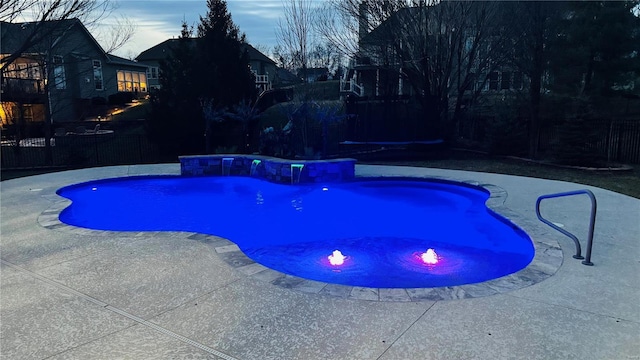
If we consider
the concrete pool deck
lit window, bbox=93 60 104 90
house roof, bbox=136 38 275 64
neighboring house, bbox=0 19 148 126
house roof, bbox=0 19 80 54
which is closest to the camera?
the concrete pool deck

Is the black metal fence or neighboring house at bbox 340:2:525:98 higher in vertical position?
neighboring house at bbox 340:2:525:98

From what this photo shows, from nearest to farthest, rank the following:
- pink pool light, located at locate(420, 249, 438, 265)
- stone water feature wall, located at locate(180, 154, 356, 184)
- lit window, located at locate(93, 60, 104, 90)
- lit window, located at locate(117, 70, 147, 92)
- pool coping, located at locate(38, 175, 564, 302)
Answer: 1. pool coping, located at locate(38, 175, 564, 302)
2. pink pool light, located at locate(420, 249, 438, 265)
3. stone water feature wall, located at locate(180, 154, 356, 184)
4. lit window, located at locate(93, 60, 104, 90)
5. lit window, located at locate(117, 70, 147, 92)

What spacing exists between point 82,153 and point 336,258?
44.0 ft

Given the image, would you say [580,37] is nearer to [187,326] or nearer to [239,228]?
[239,228]

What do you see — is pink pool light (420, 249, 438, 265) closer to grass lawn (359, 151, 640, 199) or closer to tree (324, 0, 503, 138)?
grass lawn (359, 151, 640, 199)

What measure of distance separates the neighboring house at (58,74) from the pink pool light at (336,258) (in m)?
13.1

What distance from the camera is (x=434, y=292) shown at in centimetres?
356

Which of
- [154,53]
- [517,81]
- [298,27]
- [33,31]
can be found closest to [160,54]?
[154,53]

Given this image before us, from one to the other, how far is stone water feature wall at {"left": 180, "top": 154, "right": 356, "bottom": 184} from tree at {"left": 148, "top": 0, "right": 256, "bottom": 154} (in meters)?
3.22

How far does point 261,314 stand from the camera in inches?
125

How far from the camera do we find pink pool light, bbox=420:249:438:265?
548cm

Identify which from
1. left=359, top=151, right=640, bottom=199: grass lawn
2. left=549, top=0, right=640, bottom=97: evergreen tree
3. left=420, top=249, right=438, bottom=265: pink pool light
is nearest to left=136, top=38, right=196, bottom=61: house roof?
left=359, top=151, right=640, bottom=199: grass lawn

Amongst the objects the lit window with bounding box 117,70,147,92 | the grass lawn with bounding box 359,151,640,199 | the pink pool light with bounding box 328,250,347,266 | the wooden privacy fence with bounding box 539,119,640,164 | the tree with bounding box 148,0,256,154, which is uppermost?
the lit window with bounding box 117,70,147,92

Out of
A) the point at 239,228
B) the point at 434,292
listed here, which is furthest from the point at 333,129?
the point at 434,292
